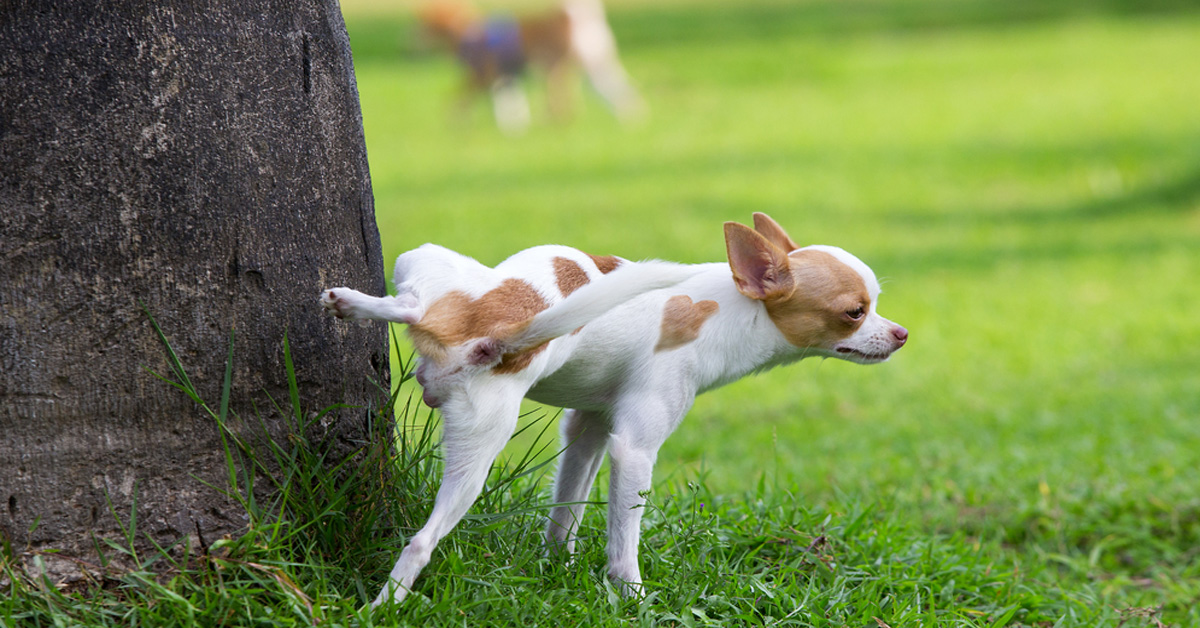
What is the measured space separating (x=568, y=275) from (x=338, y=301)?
56 centimetres

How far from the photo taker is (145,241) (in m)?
2.55

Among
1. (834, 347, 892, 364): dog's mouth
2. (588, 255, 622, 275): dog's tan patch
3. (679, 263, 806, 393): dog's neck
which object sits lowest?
(834, 347, 892, 364): dog's mouth

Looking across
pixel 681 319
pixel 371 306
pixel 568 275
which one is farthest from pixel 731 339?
pixel 371 306

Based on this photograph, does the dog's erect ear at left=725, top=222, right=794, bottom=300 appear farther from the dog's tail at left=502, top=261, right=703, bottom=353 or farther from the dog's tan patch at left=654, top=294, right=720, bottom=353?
the dog's tail at left=502, top=261, right=703, bottom=353

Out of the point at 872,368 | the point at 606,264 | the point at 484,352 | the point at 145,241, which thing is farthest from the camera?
the point at 872,368

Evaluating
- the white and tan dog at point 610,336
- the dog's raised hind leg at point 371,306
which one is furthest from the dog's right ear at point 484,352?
the dog's raised hind leg at point 371,306

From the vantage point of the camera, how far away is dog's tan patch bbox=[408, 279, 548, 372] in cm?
246

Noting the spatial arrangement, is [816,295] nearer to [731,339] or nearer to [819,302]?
[819,302]

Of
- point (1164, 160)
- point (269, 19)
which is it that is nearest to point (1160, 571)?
point (269, 19)

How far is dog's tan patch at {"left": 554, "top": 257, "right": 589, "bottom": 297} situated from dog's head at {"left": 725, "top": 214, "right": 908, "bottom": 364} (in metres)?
0.35

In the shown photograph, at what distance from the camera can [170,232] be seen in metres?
2.57

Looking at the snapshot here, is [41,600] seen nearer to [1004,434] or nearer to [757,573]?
[757,573]

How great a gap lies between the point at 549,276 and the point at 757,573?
116 cm

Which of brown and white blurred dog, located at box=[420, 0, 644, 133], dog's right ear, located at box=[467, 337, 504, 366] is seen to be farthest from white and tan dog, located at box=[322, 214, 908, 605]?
brown and white blurred dog, located at box=[420, 0, 644, 133]
